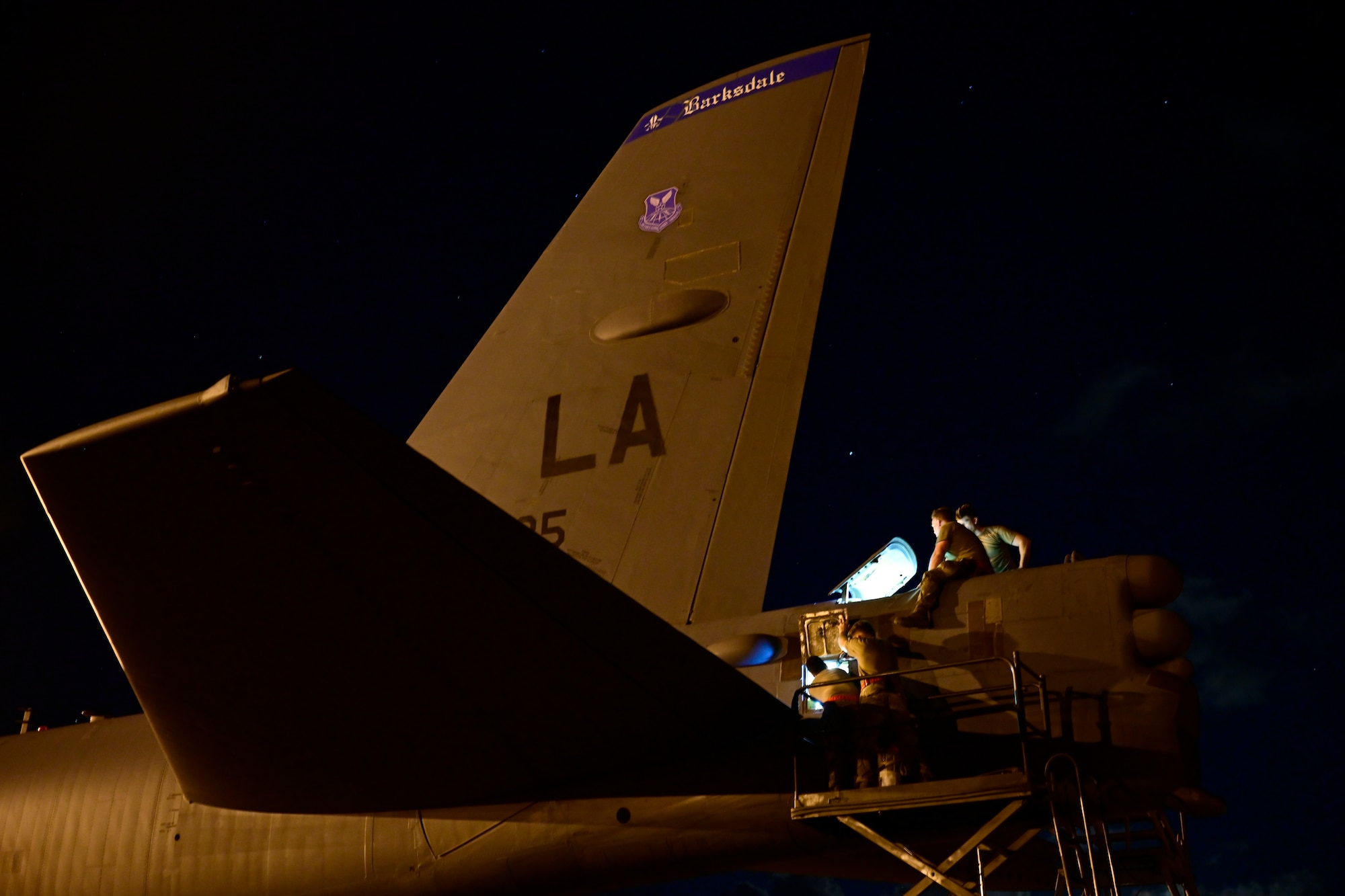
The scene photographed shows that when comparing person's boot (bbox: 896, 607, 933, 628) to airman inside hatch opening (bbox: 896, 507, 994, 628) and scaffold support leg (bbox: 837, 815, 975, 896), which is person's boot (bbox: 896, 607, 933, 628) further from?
scaffold support leg (bbox: 837, 815, 975, 896)

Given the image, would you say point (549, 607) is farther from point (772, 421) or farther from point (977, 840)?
point (772, 421)

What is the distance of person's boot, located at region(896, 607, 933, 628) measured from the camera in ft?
19.9

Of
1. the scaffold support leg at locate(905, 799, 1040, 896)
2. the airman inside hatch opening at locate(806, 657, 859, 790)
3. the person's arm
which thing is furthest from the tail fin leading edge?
the scaffold support leg at locate(905, 799, 1040, 896)

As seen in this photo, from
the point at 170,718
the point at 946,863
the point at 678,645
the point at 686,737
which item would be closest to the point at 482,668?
the point at 678,645

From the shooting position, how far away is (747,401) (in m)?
7.62

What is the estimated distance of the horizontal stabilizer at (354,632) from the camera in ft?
12.6

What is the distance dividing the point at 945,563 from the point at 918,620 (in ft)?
1.40

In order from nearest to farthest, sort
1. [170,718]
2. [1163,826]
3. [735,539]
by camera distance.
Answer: [170,718]
[1163,826]
[735,539]

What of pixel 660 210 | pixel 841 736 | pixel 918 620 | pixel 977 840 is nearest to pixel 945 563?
pixel 918 620

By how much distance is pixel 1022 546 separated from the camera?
7734 millimetres

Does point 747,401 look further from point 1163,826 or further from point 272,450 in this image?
point 272,450

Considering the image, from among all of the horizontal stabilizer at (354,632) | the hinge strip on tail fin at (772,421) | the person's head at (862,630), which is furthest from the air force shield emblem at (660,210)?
the horizontal stabilizer at (354,632)

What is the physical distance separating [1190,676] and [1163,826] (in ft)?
4.26

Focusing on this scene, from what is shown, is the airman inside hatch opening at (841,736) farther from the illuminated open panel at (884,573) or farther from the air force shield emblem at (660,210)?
the air force shield emblem at (660,210)
